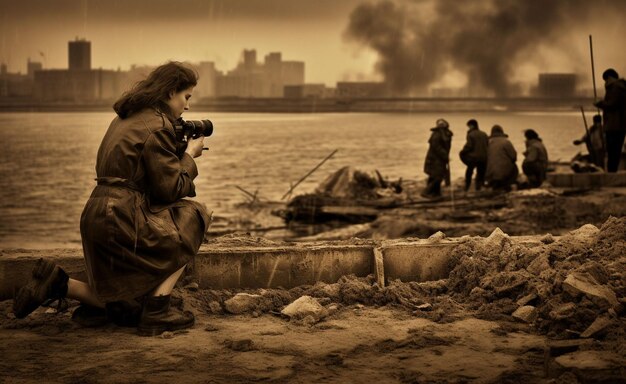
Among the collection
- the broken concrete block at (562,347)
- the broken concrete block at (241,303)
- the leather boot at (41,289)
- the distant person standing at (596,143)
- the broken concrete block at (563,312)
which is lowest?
the broken concrete block at (241,303)

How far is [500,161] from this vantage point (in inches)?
895

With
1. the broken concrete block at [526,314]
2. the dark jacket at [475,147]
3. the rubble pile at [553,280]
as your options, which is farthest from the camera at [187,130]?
the dark jacket at [475,147]

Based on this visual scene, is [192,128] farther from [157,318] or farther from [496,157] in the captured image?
[496,157]

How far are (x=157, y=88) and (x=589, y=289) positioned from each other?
10.5 ft

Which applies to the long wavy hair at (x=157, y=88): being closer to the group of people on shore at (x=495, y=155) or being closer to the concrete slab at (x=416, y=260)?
the concrete slab at (x=416, y=260)

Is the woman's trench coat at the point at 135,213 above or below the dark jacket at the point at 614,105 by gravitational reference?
below

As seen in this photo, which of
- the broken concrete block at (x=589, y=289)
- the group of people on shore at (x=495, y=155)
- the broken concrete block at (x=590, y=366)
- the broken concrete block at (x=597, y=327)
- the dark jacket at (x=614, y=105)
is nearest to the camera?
the broken concrete block at (x=590, y=366)

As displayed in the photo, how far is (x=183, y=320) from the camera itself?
6512 mm

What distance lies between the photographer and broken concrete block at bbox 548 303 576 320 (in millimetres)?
6262

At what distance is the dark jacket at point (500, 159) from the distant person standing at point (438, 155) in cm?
103

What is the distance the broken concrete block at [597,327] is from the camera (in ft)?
19.5

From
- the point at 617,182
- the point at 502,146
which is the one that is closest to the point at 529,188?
the point at 502,146

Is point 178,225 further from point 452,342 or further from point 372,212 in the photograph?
point 372,212

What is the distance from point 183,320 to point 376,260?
1.81 metres
